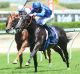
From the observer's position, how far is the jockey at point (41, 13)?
40.9 feet

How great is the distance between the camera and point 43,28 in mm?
12703

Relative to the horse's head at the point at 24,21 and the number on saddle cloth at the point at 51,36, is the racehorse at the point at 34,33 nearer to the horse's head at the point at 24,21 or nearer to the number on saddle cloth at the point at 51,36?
the horse's head at the point at 24,21

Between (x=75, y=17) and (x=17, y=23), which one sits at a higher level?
(x=17, y=23)

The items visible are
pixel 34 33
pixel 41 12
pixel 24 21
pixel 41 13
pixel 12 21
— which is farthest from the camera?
pixel 12 21

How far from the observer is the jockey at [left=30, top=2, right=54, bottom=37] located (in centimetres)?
1246

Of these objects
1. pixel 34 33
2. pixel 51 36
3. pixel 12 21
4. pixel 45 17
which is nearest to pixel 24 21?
pixel 34 33

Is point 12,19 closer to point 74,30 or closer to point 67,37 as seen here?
point 67,37

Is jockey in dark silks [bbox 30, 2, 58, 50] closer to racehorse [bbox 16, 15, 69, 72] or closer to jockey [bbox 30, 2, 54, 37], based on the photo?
jockey [bbox 30, 2, 54, 37]

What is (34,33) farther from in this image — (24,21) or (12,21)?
(12,21)

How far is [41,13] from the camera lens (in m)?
12.5

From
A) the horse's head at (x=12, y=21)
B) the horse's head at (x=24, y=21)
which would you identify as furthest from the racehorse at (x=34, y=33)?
the horse's head at (x=12, y=21)

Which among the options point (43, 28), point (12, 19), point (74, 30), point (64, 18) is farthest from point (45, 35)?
point (64, 18)

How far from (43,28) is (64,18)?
38519mm

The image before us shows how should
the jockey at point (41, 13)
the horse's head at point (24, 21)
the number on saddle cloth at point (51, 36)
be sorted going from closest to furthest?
the horse's head at point (24, 21), the jockey at point (41, 13), the number on saddle cloth at point (51, 36)
